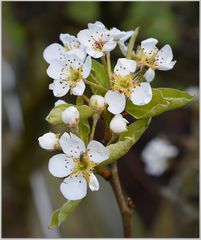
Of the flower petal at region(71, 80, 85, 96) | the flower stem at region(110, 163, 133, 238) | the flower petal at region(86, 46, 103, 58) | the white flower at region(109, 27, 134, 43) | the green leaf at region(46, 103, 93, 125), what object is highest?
the white flower at region(109, 27, 134, 43)

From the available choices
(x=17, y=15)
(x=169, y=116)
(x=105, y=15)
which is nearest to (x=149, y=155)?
(x=169, y=116)

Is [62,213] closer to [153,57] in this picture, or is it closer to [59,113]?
[59,113]

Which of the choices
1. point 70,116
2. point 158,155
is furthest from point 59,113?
point 158,155

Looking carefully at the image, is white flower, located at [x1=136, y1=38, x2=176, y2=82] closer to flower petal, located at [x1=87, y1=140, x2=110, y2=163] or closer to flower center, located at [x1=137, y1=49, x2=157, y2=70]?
flower center, located at [x1=137, y1=49, x2=157, y2=70]

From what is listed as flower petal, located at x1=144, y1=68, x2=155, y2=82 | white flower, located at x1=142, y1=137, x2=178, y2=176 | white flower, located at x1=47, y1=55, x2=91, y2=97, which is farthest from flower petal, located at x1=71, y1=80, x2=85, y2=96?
white flower, located at x1=142, y1=137, x2=178, y2=176

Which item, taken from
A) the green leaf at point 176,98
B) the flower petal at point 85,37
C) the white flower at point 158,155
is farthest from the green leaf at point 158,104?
the white flower at point 158,155

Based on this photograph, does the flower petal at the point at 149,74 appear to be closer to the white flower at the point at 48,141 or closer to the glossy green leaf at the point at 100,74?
the glossy green leaf at the point at 100,74
